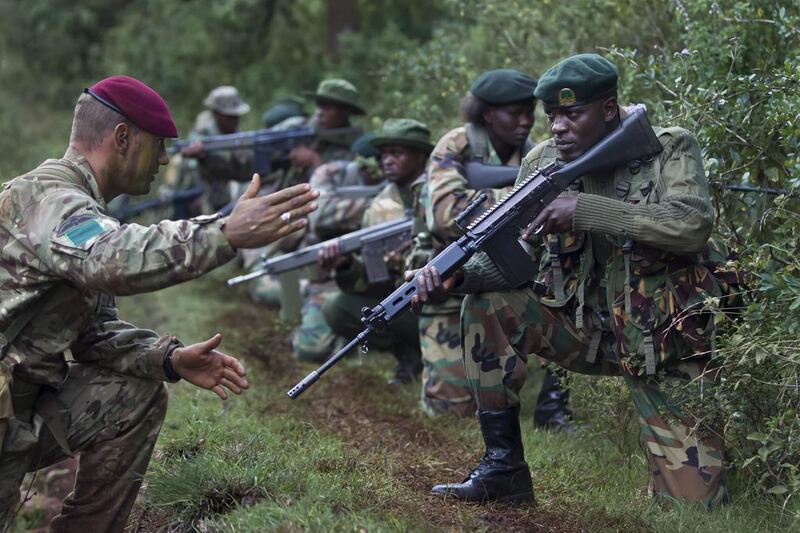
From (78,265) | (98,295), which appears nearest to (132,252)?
(78,265)

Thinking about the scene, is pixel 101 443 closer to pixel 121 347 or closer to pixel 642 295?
pixel 121 347

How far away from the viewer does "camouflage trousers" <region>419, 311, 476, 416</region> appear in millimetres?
7254

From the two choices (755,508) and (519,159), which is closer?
(755,508)

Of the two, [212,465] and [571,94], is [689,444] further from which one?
[212,465]

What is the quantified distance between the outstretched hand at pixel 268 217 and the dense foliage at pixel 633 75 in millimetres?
1849

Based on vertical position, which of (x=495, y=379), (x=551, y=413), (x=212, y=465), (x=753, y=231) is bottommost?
(x=551, y=413)

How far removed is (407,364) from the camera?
8.69 m

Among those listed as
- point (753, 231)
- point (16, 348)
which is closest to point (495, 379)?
point (753, 231)

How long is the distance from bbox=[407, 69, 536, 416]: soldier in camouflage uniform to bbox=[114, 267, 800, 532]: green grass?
0.28 m

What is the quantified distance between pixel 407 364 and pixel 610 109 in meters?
3.88

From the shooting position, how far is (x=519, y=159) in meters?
7.13

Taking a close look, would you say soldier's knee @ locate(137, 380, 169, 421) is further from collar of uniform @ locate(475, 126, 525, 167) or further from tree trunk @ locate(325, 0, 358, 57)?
tree trunk @ locate(325, 0, 358, 57)

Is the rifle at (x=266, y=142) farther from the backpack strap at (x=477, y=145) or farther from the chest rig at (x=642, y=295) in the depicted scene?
the chest rig at (x=642, y=295)

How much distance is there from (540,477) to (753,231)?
5.15 feet
